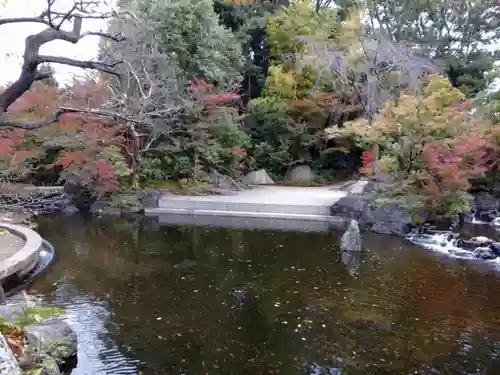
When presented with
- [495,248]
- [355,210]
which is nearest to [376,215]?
[355,210]

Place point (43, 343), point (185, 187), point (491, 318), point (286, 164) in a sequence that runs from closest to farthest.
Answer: point (43, 343), point (491, 318), point (185, 187), point (286, 164)

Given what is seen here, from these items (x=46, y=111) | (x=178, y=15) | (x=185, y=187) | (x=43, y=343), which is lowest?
(x=185, y=187)

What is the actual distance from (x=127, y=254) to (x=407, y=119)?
8178 millimetres

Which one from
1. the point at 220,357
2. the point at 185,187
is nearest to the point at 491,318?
the point at 220,357

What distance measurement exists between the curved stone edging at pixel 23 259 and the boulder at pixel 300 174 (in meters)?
14.7

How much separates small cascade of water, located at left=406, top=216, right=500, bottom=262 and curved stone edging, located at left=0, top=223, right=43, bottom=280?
8.59 meters

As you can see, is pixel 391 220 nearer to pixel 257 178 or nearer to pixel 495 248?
pixel 495 248

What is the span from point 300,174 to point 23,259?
16428 millimetres

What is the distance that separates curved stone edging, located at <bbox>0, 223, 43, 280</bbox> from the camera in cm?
761

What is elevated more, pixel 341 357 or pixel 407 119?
pixel 407 119

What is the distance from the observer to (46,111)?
17.2m

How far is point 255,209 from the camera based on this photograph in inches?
622

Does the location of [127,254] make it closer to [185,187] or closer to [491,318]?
[491,318]

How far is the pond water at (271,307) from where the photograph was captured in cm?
552
